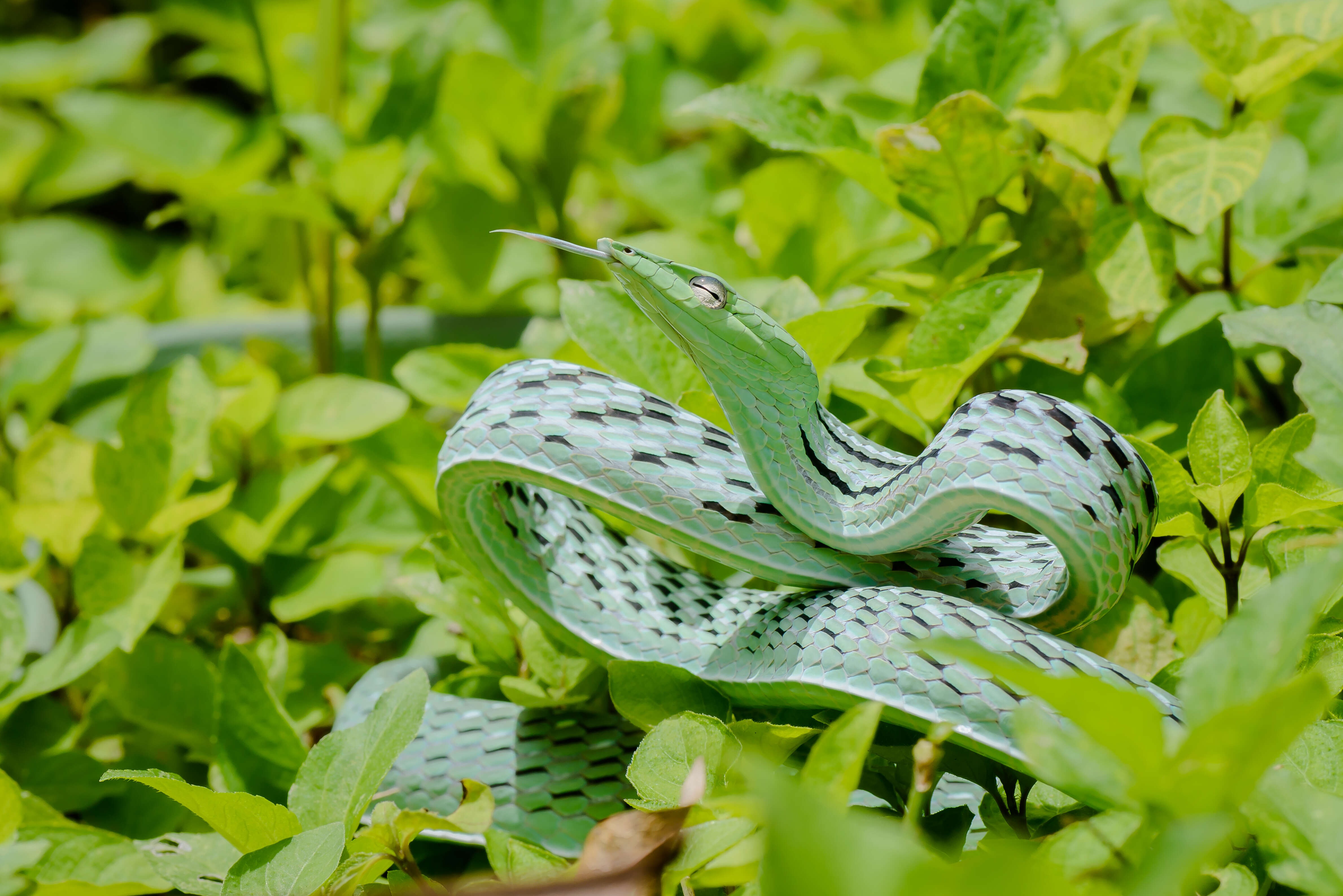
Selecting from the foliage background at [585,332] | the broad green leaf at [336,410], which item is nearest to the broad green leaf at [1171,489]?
the foliage background at [585,332]

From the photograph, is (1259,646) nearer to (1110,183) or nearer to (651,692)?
(651,692)

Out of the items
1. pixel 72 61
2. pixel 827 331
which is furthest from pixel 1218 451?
pixel 72 61

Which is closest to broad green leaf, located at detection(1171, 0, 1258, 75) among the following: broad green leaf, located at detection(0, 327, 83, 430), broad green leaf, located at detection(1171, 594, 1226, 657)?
broad green leaf, located at detection(1171, 594, 1226, 657)

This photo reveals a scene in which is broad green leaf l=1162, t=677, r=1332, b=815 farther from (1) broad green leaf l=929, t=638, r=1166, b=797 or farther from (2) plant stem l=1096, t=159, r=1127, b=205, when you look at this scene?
(2) plant stem l=1096, t=159, r=1127, b=205

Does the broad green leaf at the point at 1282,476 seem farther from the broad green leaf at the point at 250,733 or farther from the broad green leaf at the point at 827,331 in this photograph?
the broad green leaf at the point at 250,733

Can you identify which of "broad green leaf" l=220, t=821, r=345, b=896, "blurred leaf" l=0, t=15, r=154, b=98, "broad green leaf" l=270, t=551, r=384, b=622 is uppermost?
"blurred leaf" l=0, t=15, r=154, b=98

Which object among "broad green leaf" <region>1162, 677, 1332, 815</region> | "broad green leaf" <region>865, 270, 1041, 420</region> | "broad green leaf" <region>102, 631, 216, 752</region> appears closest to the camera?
"broad green leaf" <region>1162, 677, 1332, 815</region>
